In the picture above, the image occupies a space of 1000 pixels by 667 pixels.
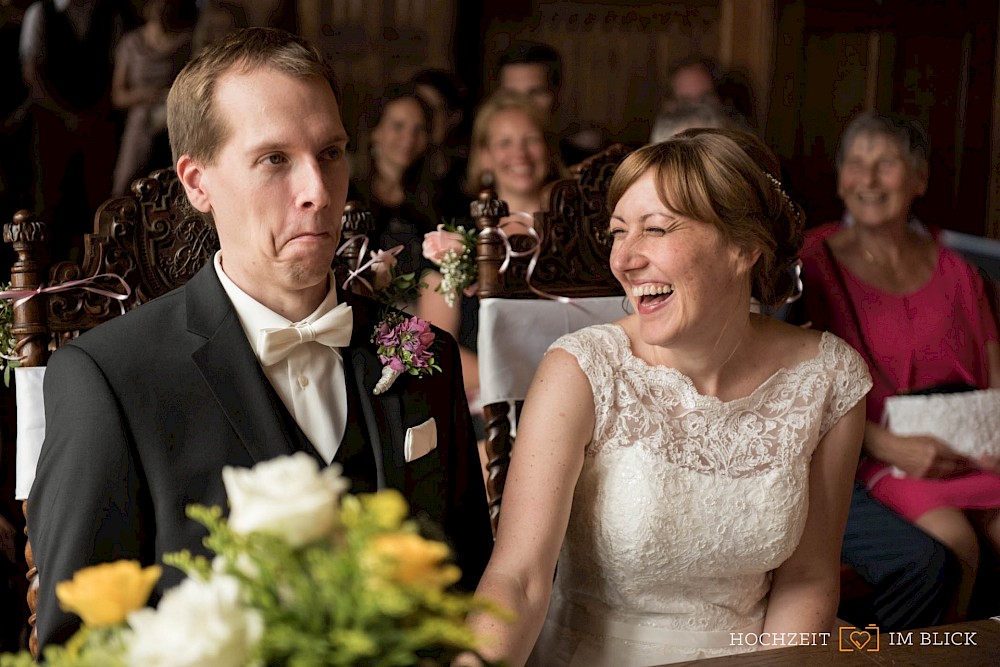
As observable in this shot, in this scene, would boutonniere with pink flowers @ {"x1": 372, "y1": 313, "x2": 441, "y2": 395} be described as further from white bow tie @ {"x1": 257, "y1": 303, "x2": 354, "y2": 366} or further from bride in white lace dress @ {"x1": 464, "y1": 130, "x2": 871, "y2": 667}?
bride in white lace dress @ {"x1": 464, "y1": 130, "x2": 871, "y2": 667}

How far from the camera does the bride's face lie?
1.78 m

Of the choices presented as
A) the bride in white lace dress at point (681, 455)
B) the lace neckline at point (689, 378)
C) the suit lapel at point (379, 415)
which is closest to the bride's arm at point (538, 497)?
the bride in white lace dress at point (681, 455)

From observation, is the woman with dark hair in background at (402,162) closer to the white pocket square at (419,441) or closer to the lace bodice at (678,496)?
the lace bodice at (678,496)

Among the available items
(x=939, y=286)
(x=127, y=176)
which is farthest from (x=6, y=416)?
(x=939, y=286)

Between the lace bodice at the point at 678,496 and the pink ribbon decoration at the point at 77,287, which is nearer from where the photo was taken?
the pink ribbon decoration at the point at 77,287

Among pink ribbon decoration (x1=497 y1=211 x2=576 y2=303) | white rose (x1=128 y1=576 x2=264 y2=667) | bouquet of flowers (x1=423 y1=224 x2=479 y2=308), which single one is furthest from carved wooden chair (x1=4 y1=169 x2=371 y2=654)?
white rose (x1=128 y1=576 x2=264 y2=667)

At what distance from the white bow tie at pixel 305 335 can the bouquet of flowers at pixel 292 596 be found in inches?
29.8

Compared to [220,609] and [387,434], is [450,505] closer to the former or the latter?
[387,434]

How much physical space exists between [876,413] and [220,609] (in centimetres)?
254

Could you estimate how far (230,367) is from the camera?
4.69ft

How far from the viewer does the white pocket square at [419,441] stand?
1.54 m

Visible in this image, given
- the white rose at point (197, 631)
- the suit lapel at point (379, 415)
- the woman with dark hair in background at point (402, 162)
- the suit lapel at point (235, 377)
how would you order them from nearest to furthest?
1. the white rose at point (197, 631)
2. the suit lapel at point (235, 377)
3. the suit lapel at point (379, 415)
4. the woman with dark hair in background at point (402, 162)

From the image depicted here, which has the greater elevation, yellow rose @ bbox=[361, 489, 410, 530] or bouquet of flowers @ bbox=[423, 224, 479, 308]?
yellow rose @ bbox=[361, 489, 410, 530]

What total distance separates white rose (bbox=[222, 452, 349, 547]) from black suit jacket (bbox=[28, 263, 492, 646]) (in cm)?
73
